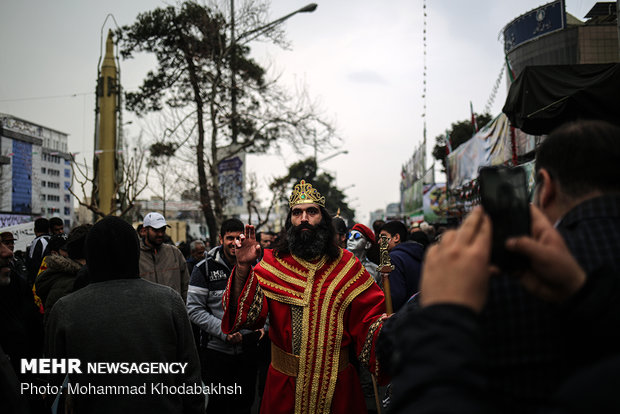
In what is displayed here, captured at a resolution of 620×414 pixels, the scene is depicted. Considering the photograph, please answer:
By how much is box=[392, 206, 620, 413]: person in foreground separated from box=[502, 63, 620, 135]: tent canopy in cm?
394

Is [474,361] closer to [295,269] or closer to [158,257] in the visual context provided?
[295,269]

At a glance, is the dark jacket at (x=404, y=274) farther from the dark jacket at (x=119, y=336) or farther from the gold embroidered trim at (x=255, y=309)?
the dark jacket at (x=119, y=336)

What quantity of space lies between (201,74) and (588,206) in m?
15.8

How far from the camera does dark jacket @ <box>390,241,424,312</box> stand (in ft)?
17.4

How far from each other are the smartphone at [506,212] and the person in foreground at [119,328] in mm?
2109

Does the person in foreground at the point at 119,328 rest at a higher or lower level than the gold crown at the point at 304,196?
lower

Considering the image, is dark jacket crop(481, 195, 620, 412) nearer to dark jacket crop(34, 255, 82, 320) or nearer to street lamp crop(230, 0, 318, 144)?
dark jacket crop(34, 255, 82, 320)

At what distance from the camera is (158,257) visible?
5.97m

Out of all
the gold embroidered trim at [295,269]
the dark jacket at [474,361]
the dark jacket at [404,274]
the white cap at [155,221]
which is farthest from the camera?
the white cap at [155,221]

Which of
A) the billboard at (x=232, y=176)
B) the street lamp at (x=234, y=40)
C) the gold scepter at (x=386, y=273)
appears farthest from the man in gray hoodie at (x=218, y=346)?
the billboard at (x=232, y=176)

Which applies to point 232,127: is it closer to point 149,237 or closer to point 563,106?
point 149,237

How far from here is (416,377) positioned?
0.95 metres

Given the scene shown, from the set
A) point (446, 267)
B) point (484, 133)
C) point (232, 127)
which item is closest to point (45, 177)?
point (232, 127)

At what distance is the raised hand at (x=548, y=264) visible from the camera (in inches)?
39.6
